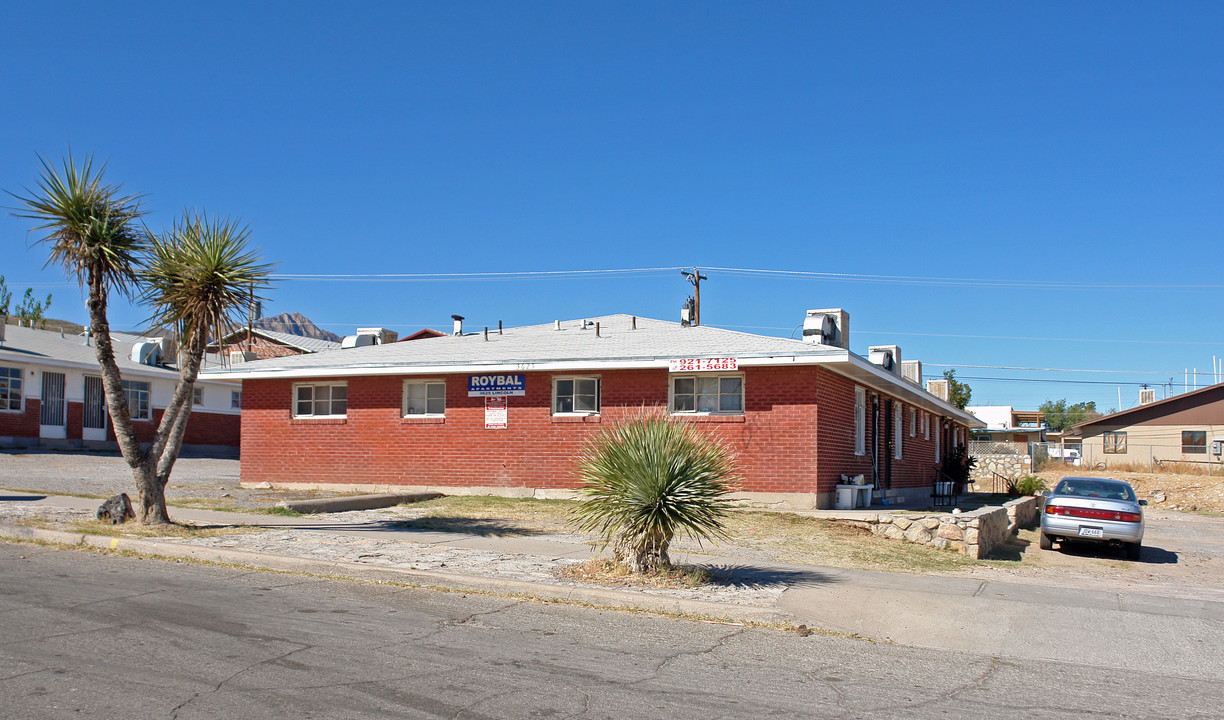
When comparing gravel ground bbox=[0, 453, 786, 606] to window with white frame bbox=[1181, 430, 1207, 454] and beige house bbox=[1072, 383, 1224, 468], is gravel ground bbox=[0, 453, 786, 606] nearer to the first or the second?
beige house bbox=[1072, 383, 1224, 468]

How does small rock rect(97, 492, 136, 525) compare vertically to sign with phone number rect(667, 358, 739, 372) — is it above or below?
below

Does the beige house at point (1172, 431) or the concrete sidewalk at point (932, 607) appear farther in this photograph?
the beige house at point (1172, 431)

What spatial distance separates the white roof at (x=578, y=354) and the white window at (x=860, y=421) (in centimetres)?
39

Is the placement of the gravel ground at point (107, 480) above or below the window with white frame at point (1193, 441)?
below

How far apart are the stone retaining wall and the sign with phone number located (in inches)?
156

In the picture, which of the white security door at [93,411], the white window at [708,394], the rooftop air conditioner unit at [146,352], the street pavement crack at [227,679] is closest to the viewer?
the street pavement crack at [227,679]

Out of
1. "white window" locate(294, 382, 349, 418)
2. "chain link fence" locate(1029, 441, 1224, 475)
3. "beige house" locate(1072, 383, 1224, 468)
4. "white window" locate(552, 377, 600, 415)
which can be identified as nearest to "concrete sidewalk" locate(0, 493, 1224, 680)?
"white window" locate(552, 377, 600, 415)

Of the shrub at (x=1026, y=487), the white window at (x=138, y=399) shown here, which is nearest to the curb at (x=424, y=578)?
the white window at (x=138, y=399)

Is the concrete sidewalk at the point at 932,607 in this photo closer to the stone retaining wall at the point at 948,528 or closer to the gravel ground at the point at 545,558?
the gravel ground at the point at 545,558

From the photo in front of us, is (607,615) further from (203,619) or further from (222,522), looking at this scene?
(222,522)

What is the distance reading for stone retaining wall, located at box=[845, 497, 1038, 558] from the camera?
45.6 ft

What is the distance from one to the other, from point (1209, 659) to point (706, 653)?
429 cm

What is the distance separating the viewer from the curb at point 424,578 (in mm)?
8803

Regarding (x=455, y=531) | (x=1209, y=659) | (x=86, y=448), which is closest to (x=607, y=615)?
(x=1209, y=659)
